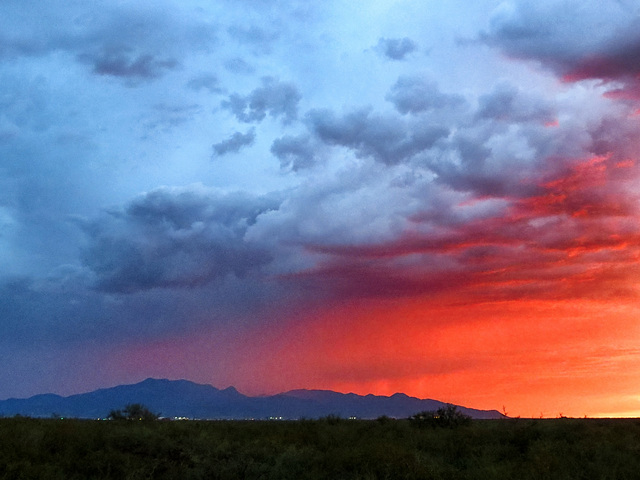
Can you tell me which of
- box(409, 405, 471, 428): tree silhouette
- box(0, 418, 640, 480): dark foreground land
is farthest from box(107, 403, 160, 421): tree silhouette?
box(409, 405, 471, 428): tree silhouette

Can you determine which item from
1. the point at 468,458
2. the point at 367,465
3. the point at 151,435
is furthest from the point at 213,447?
the point at 468,458

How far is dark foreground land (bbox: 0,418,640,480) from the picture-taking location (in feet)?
81.5

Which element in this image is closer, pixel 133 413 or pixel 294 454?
pixel 294 454

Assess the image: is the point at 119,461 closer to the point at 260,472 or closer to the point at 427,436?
the point at 260,472

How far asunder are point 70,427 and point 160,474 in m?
6.57

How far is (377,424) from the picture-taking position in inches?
1565

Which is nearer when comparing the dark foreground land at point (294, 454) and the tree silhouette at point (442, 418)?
the dark foreground land at point (294, 454)

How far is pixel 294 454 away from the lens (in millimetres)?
27078

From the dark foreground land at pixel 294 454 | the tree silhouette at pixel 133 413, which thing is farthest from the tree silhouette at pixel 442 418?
the tree silhouette at pixel 133 413

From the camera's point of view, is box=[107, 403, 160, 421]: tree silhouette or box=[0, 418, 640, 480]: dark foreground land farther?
box=[107, 403, 160, 421]: tree silhouette

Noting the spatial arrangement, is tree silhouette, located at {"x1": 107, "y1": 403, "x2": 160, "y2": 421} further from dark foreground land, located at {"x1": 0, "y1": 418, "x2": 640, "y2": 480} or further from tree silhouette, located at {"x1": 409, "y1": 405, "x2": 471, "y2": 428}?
tree silhouette, located at {"x1": 409, "y1": 405, "x2": 471, "y2": 428}

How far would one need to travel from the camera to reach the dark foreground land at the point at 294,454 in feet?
81.5

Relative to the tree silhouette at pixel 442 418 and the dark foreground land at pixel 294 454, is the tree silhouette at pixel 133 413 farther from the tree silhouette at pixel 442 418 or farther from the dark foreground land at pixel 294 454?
the tree silhouette at pixel 442 418

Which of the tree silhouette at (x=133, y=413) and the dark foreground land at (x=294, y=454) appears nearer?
the dark foreground land at (x=294, y=454)
